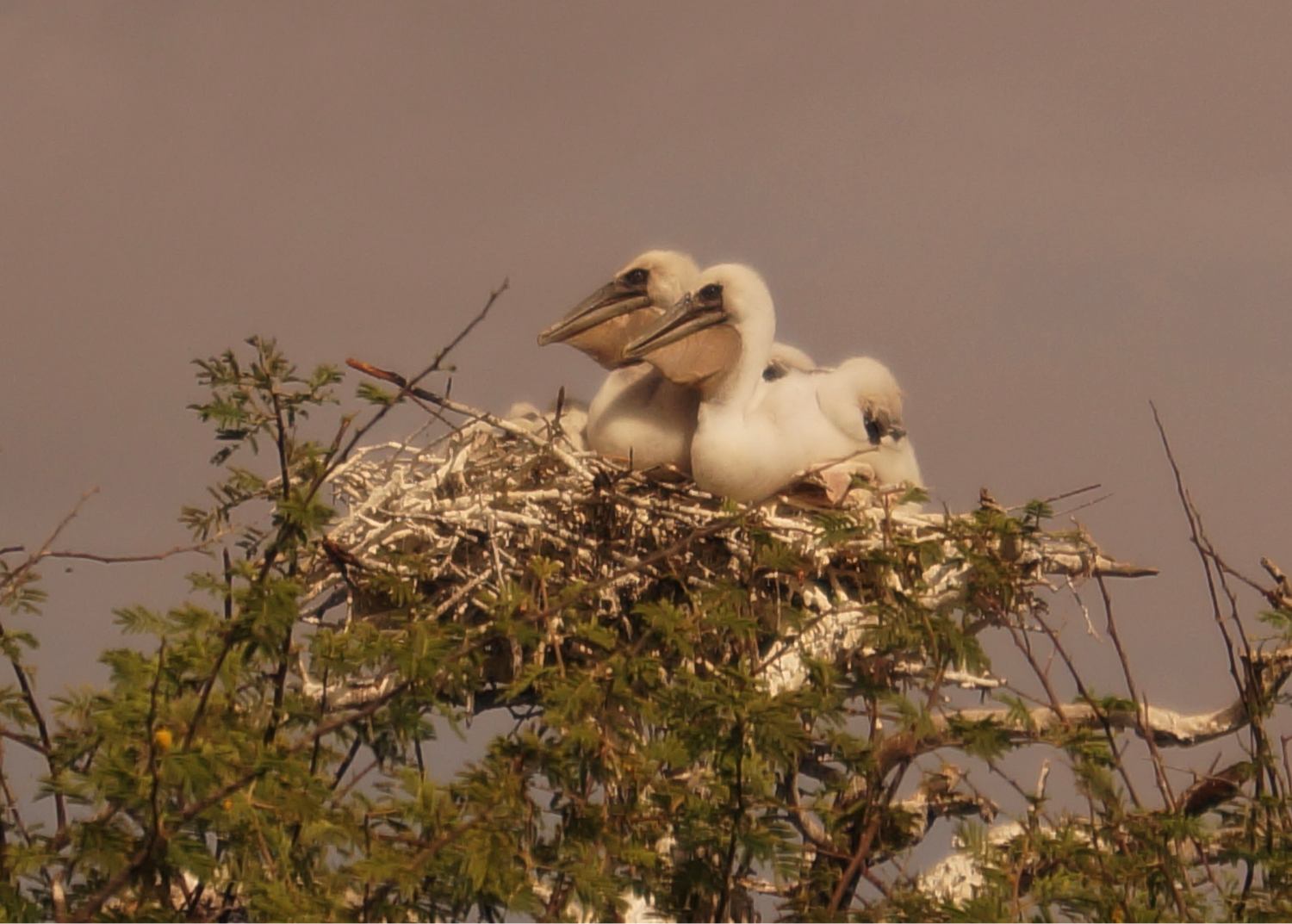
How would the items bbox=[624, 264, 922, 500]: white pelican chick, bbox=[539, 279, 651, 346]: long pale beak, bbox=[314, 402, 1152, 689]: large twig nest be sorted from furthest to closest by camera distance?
1. bbox=[539, 279, 651, 346]: long pale beak
2. bbox=[624, 264, 922, 500]: white pelican chick
3. bbox=[314, 402, 1152, 689]: large twig nest

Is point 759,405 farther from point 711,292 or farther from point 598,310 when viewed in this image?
point 598,310

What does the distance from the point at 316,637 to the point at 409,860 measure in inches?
27.9

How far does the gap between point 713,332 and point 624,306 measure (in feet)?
2.05

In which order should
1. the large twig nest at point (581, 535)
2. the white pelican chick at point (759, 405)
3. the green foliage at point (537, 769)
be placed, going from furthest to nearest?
the white pelican chick at point (759, 405)
the large twig nest at point (581, 535)
the green foliage at point (537, 769)

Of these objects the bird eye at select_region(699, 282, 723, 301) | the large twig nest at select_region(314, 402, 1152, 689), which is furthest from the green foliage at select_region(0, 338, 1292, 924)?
the bird eye at select_region(699, 282, 723, 301)

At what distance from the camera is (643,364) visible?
6.97 metres

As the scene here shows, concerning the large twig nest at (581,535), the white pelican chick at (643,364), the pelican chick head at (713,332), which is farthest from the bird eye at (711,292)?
the large twig nest at (581,535)

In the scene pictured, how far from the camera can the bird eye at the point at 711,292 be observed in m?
6.48

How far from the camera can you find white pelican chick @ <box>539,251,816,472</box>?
250 inches

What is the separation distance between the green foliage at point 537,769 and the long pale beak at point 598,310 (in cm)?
217

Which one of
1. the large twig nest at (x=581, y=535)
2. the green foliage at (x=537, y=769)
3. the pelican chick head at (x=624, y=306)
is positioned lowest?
the green foliage at (x=537, y=769)

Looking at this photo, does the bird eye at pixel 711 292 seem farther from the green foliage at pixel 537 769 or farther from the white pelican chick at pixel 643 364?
the green foliage at pixel 537 769

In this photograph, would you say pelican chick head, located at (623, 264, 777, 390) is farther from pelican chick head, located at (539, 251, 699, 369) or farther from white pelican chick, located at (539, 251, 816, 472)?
pelican chick head, located at (539, 251, 699, 369)

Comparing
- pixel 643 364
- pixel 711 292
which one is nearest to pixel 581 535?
pixel 711 292
